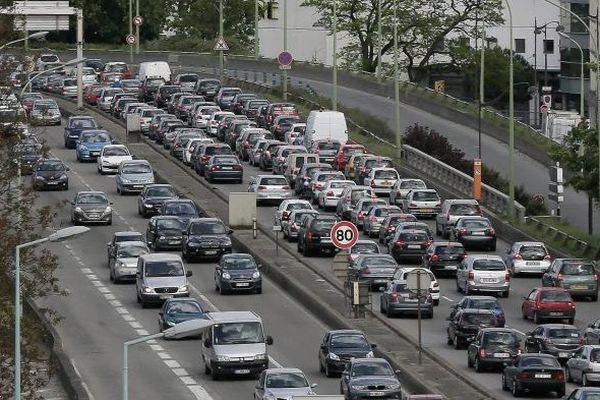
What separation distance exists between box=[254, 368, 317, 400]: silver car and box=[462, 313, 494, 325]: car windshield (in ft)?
31.5

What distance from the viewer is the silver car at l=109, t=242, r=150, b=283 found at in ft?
211

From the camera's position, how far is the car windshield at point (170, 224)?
231ft

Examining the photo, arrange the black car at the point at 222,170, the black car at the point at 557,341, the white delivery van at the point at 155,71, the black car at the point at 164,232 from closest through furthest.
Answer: the black car at the point at 557,341, the black car at the point at 164,232, the black car at the point at 222,170, the white delivery van at the point at 155,71

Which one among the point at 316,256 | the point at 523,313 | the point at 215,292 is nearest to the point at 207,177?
the point at 316,256

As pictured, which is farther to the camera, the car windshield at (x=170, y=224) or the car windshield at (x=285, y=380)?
the car windshield at (x=170, y=224)

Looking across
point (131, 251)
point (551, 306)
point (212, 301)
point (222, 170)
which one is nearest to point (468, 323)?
point (551, 306)

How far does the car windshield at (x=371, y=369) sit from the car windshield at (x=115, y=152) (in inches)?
1741

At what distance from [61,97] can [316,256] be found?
176 ft

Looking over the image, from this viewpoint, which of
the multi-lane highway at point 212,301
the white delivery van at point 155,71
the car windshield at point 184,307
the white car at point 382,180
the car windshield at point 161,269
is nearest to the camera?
the multi-lane highway at point 212,301

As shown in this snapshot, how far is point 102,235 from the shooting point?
74.1m

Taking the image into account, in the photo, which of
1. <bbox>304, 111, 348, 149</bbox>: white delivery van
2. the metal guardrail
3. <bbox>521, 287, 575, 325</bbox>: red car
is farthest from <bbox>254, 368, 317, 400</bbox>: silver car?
<bbox>304, 111, 348, 149</bbox>: white delivery van

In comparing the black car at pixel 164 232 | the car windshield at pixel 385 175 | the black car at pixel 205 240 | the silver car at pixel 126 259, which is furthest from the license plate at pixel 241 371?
the car windshield at pixel 385 175

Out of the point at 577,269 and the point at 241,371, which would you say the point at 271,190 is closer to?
the point at 577,269

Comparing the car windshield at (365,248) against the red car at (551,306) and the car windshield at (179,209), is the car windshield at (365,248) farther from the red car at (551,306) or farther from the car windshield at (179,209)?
the car windshield at (179,209)
